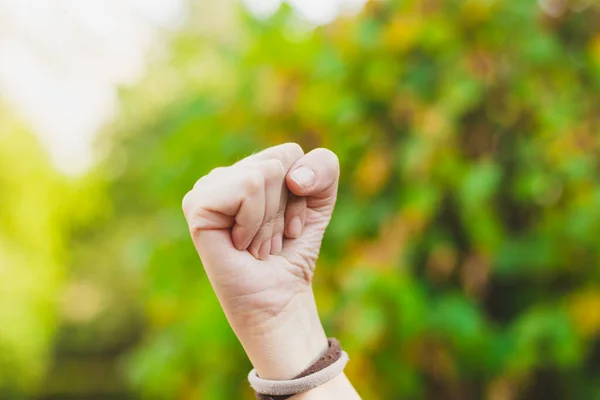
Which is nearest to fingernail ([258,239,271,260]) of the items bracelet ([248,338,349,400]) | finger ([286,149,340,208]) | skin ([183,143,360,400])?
skin ([183,143,360,400])

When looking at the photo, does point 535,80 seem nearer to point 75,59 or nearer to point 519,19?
point 519,19

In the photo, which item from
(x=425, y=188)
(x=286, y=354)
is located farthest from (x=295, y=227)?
(x=425, y=188)

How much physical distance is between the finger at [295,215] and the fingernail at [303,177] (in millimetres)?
71

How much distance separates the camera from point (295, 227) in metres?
1.32

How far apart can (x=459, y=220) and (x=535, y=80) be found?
780 millimetres

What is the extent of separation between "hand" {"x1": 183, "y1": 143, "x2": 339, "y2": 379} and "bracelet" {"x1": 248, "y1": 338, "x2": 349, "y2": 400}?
0.02 metres

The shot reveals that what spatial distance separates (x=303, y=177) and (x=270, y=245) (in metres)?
0.17

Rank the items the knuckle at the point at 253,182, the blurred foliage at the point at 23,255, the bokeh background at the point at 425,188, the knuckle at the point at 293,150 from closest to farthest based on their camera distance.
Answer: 1. the knuckle at the point at 253,182
2. the knuckle at the point at 293,150
3. the bokeh background at the point at 425,188
4. the blurred foliage at the point at 23,255

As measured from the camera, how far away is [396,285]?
2748 mm

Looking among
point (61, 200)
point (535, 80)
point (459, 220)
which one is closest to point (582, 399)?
point (459, 220)

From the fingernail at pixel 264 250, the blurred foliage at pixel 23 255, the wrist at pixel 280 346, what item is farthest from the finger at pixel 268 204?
the blurred foliage at pixel 23 255

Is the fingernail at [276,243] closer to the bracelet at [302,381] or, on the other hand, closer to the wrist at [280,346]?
the wrist at [280,346]

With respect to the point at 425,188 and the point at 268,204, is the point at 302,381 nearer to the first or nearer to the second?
the point at 268,204

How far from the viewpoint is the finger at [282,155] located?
3.96 feet
